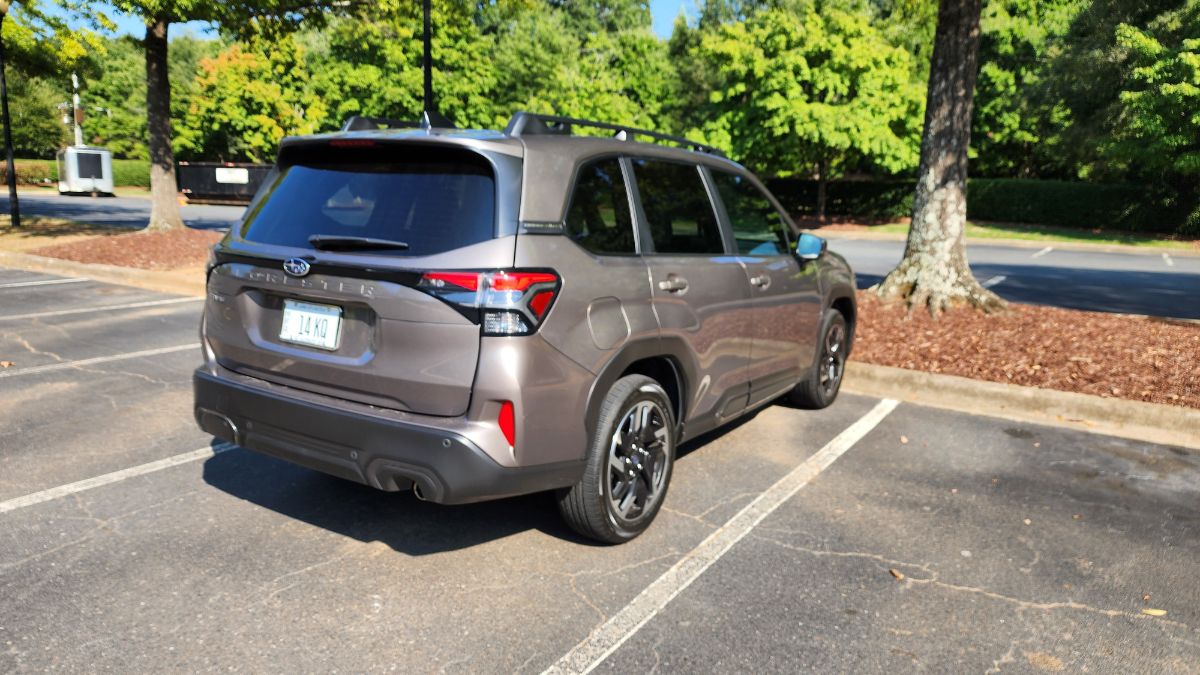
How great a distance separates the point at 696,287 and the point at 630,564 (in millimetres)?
1358

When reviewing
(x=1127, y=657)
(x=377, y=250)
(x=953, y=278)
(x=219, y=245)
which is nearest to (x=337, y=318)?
(x=377, y=250)

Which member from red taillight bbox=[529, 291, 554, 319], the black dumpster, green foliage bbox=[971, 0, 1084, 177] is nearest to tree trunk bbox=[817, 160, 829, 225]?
green foliage bbox=[971, 0, 1084, 177]

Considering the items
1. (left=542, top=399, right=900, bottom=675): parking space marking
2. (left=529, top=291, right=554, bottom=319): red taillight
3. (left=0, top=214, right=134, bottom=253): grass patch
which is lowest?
(left=542, top=399, right=900, bottom=675): parking space marking

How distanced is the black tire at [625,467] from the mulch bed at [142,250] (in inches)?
427

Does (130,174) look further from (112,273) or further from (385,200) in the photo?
(385,200)

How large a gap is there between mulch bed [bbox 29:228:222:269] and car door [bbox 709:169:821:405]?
1017cm

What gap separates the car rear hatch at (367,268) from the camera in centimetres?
318

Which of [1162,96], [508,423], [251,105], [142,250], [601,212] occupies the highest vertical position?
[251,105]

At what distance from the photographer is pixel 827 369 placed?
6.26 metres

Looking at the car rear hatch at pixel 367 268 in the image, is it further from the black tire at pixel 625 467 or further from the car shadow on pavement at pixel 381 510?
the car shadow on pavement at pixel 381 510

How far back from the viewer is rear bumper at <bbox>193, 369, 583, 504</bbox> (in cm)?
316

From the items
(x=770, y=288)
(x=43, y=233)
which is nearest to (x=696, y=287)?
(x=770, y=288)

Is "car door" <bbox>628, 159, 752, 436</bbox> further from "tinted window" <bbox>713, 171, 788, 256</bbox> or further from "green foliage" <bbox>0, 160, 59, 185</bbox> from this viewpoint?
"green foliage" <bbox>0, 160, 59, 185</bbox>

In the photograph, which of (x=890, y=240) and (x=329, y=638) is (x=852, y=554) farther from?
(x=890, y=240)
